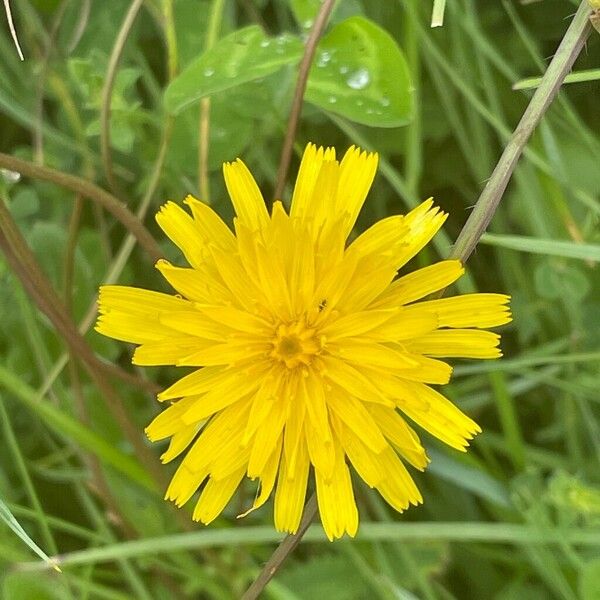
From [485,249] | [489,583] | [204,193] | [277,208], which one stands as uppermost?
[277,208]

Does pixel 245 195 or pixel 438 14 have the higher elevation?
pixel 438 14

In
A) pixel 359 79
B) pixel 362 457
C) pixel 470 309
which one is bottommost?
pixel 362 457

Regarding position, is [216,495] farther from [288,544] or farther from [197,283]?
[197,283]

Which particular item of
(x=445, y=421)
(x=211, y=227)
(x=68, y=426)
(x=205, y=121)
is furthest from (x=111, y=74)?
(x=445, y=421)

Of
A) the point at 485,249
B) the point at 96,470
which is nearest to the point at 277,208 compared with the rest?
the point at 96,470

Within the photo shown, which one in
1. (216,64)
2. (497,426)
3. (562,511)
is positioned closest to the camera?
(216,64)

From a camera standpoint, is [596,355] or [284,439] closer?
[284,439]

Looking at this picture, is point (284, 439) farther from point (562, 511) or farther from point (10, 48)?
point (10, 48)
